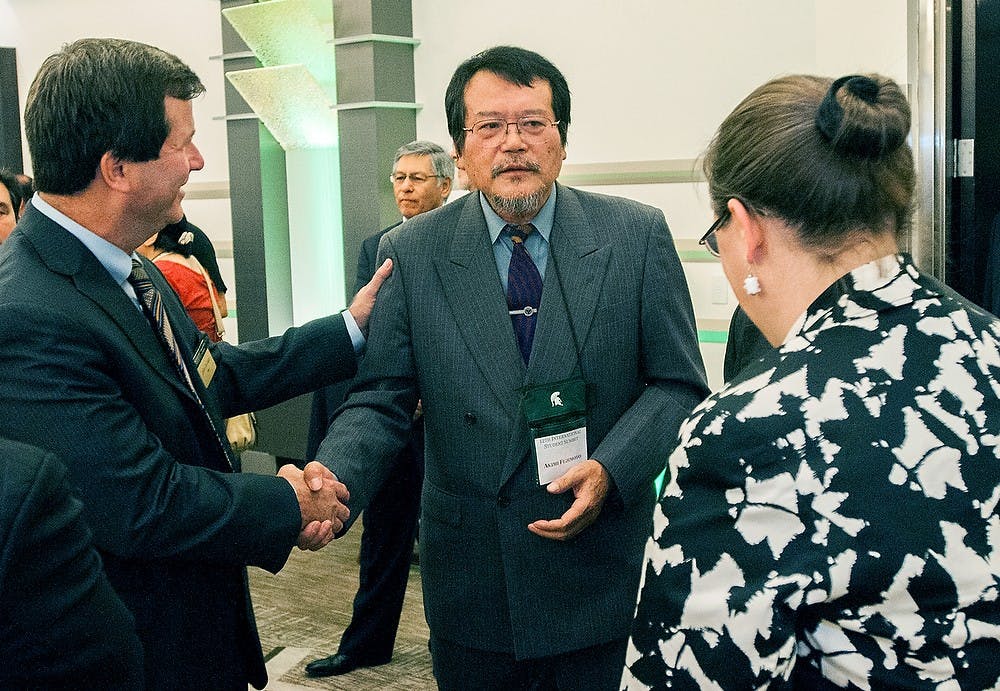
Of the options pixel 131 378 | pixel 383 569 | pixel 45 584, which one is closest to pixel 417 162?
pixel 383 569

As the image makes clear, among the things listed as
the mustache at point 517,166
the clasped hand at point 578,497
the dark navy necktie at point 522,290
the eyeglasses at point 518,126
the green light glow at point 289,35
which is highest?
the green light glow at point 289,35

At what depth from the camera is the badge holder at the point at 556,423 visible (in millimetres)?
2107

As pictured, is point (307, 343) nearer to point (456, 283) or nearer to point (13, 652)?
point (456, 283)

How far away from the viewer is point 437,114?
5.81m

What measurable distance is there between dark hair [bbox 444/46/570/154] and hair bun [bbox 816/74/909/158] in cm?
117

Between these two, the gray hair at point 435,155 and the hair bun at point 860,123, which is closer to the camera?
the hair bun at point 860,123

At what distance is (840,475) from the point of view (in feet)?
3.73

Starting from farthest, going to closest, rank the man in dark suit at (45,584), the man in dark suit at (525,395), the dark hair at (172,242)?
1. the dark hair at (172,242)
2. the man in dark suit at (525,395)
3. the man in dark suit at (45,584)

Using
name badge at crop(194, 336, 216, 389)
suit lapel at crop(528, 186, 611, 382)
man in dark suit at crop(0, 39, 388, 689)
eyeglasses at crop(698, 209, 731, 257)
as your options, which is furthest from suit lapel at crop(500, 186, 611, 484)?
eyeglasses at crop(698, 209, 731, 257)

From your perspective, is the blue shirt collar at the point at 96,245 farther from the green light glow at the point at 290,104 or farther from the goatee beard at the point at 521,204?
the green light glow at the point at 290,104

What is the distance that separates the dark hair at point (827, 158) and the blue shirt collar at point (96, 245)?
109cm

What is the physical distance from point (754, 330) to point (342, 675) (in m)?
2.26

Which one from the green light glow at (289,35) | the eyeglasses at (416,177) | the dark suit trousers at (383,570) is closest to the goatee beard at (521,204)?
the dark suit trousers at (383,570)

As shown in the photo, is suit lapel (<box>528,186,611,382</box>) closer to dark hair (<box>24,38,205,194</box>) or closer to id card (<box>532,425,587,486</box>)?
id card (<box>532,425,587,486</box>)
